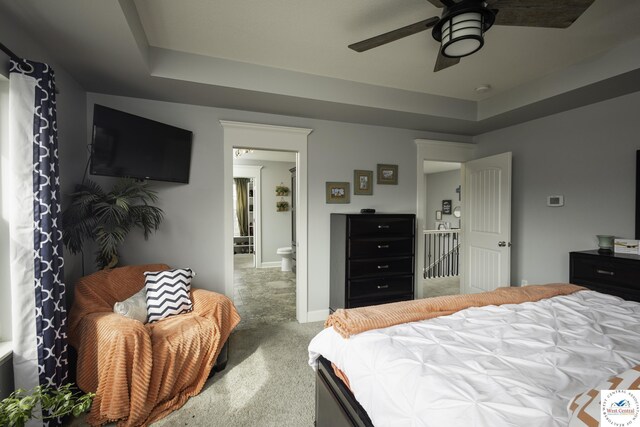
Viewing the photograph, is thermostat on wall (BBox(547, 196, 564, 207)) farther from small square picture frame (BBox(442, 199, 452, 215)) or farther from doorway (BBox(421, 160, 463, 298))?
small square picture frame (BBox(442, 199, 452, 215))

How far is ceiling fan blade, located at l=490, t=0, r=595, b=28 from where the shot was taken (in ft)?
4.44

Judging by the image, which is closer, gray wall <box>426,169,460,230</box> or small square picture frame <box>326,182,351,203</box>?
small square picture frame <box>326,182,351,203</box>

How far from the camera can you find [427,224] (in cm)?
979

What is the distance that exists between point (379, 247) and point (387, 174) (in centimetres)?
108

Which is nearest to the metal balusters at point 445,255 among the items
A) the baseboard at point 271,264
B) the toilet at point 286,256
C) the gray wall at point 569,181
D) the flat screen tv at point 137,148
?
the gray wall at point 569,181

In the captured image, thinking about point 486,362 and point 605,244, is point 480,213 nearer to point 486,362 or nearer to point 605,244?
point 605,244

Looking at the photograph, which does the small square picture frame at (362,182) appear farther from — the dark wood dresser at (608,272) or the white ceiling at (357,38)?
the dark wood dresser at (608,272)

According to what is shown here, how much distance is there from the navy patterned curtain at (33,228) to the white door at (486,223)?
4.19 m

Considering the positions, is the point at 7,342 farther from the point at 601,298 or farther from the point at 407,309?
the point at 601,298

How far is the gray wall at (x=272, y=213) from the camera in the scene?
22.2 feet

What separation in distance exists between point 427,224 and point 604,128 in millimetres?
7008

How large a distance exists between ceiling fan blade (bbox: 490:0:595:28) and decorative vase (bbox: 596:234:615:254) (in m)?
2.18

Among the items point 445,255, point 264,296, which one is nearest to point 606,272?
point 445,255

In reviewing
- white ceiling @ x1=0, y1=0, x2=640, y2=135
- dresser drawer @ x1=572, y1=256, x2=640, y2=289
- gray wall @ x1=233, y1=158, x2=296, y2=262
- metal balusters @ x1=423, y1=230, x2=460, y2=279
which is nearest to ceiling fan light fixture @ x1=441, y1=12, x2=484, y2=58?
white ceiling @ x1=0, y1=0, x2=640, y2=135
